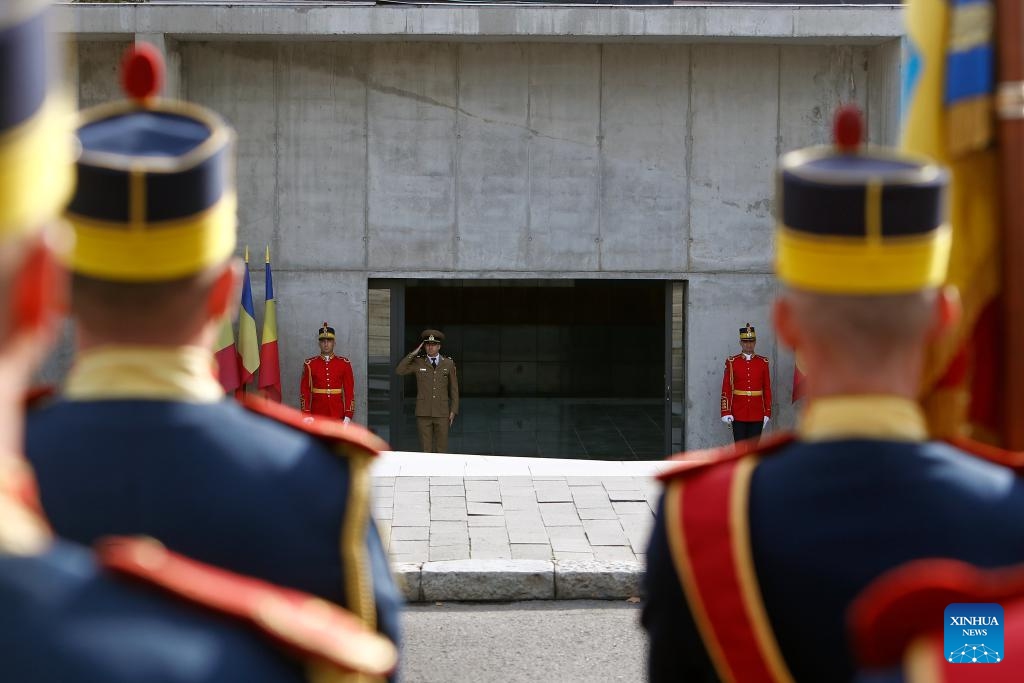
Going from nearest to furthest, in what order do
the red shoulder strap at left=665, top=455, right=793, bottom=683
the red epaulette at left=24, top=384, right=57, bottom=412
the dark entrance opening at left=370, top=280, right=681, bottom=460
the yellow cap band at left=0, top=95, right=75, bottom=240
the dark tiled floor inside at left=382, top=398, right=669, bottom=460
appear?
the yellow cap band at left=0, top=95, right=75, bottom=240
the red shoulder strap at left=665, top=455, right=793, bottom=683
the red epaulette at left=24, top=384, right=57, bottom=412
the dark tiled floor inside at left=382, top=398, right=669, bottom=460
the dark entrance opening at left=370, top=280, right=681, bottom=460

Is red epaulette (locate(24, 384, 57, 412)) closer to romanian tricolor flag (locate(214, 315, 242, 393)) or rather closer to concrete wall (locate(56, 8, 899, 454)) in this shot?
romanian tricolor flag (locate(214, 315, 242, 393))

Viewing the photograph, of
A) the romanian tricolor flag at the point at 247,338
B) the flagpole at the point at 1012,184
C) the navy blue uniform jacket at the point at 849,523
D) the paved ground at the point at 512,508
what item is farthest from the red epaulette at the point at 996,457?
the romanian tricolor flag at the point at 247,338

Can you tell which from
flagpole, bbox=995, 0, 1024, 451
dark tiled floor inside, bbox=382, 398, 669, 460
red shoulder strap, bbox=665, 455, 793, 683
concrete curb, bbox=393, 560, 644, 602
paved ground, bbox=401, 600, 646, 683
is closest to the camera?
red shoulder strap, bbox=665, 455, 793, 683

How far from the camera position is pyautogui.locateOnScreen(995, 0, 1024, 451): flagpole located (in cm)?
253

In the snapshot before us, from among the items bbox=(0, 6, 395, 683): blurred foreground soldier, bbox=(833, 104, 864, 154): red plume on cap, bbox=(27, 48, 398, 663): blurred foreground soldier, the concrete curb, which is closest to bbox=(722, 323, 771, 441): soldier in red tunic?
the concrete curb

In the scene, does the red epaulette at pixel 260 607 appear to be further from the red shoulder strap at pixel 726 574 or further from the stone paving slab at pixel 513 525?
the stone paving slab at pixel 513 525

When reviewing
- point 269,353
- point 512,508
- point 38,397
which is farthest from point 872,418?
point 269,353

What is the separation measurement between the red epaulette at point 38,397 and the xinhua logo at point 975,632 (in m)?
1.43

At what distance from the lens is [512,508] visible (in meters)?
8.21

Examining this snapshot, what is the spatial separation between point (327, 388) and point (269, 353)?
0.79 metres

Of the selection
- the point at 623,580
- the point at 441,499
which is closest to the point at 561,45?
the point at 441,499

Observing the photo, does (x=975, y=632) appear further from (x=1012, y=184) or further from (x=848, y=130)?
(x=1012, y=184)

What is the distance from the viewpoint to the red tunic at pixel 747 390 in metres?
13.4

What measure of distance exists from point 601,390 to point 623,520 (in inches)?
665
